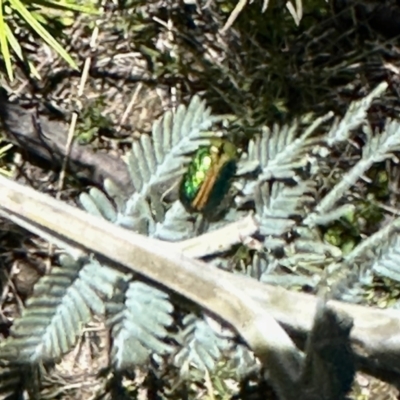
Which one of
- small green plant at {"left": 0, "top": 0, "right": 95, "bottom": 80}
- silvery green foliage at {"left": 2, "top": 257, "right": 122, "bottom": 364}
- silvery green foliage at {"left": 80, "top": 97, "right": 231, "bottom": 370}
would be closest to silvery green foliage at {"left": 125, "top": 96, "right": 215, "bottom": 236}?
silvery green foliage at {"left": 80, "top": 97, "right": 231, "bottom": 370}

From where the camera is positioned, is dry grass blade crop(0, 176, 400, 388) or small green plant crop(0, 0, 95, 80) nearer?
dry grass blade crop(0, 176, 400, 388)

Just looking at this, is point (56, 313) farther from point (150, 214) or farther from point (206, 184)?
point (206, 184)

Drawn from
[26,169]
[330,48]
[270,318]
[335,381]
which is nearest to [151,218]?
[270,318]

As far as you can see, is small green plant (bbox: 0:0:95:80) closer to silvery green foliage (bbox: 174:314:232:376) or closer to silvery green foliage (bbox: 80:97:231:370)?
silvery green foliage (bbox: 80:97:231:370)

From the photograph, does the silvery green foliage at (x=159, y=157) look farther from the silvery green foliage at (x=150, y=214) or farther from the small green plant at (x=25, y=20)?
the small green plant at (x=25, y=20)

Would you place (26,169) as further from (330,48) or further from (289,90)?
(330,48)

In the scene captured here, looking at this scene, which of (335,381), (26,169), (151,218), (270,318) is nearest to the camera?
(335,381)

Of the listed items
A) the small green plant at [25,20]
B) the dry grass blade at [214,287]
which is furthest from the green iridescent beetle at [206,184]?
the small green plant at [25,20]

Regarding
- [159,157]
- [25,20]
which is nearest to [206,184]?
[159,157]
